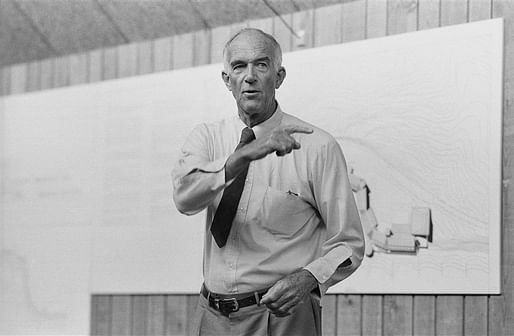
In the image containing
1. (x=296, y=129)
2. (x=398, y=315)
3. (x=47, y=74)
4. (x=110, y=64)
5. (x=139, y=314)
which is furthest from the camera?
(x=47, y=74)

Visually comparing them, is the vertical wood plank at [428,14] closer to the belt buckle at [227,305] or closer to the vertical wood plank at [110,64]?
the vertical wood plank at [110,64]

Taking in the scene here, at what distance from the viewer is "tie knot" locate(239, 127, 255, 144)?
2762mm

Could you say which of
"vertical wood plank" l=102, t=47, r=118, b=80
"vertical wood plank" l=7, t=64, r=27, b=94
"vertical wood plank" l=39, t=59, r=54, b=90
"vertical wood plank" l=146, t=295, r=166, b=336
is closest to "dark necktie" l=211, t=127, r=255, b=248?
"vertical wood plank" l=146, t=295, r=166, b=336

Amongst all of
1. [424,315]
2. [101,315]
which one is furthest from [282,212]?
[101,315]

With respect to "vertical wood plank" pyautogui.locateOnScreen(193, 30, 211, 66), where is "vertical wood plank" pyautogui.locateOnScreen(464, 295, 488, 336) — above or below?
below

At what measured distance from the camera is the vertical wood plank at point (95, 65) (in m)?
5.64

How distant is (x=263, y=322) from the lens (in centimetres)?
270

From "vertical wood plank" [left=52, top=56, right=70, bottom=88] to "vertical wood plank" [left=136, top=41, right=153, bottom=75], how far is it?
1.83 ft

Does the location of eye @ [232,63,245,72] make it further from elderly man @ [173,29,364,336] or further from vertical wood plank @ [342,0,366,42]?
vertical wood plank @ [342,0,366,42]

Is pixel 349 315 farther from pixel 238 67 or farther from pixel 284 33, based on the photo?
pixel 238 67

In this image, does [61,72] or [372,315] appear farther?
[61,72]

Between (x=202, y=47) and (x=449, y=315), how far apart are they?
188 centimetres

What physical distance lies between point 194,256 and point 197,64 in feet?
3.15

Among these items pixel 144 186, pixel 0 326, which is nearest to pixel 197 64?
pixel 144 186
